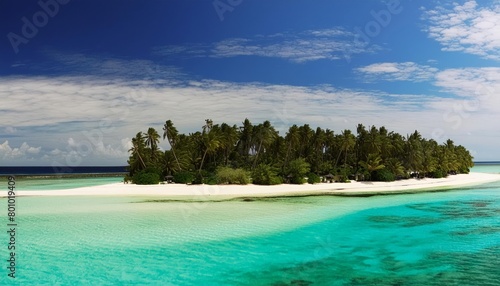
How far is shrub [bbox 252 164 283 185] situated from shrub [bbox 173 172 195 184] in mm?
10174

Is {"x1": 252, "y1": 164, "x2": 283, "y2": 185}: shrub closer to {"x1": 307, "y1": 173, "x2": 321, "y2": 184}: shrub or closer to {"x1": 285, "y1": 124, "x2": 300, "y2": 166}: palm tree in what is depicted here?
{"x1": 307, "y1": 173, "x2": 321, "y2": 184}: shrub

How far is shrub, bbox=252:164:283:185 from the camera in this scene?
201 feet

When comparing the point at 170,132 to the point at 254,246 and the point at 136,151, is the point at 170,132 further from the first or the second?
the point at 254,246

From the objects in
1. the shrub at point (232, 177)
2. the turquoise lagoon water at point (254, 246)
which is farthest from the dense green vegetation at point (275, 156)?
the turquoise lagoon water at point (254, 246)

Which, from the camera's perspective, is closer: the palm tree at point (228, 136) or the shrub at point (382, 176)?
the shrub at point (382, 176)

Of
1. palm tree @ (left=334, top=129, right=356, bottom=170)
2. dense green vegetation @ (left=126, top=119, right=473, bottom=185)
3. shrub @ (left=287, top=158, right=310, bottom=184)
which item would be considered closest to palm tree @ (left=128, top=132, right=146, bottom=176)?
dense green vegetation @ (left=126, top=119, right=473, bottom=185)

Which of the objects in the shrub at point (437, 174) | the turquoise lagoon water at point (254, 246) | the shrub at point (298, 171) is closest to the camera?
the turquoise lagoon water at point (254, 246)

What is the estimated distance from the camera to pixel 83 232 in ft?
77.9

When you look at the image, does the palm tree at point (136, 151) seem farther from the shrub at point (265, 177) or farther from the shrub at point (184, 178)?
the shrub at point (265, 177)

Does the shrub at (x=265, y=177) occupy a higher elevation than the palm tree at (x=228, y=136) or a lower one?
lower

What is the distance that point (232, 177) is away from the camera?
60406 millimetres

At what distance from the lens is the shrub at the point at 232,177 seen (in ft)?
198

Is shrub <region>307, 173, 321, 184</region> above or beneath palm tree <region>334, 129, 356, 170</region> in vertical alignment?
beneath

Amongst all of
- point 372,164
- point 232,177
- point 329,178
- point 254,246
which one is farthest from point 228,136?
point 254,246
